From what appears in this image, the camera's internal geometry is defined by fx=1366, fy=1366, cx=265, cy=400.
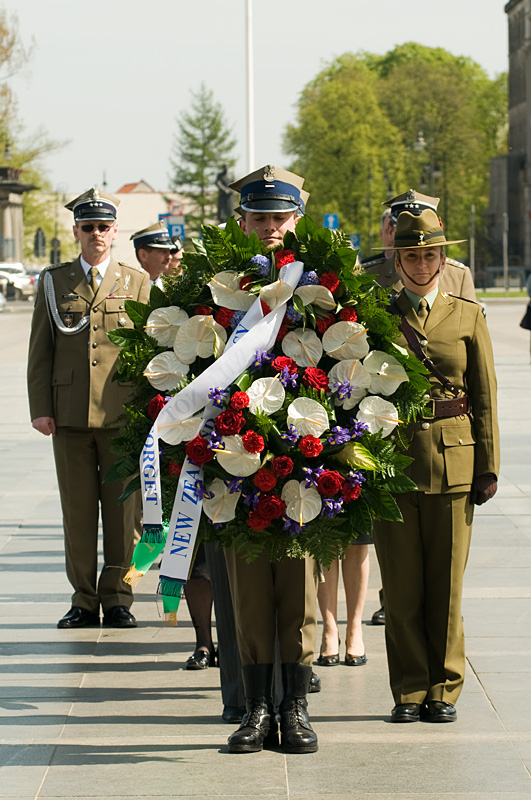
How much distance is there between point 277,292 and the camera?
5.07 m

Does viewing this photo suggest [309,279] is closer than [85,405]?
Yes

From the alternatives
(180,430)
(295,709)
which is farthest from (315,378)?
(295,709)

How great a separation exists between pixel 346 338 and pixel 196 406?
612mm

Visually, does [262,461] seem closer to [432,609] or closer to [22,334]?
[432,609]

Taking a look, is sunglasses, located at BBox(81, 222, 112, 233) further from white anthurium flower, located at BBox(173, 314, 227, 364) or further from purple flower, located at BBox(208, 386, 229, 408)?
purple flower, located at BBox(208, 386, 229, 408)

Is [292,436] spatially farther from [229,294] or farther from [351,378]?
[229,294]

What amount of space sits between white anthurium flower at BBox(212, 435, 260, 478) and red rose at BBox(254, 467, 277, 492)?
26 millimetres

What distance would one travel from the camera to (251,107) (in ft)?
116

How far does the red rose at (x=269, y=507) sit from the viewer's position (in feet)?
16.2

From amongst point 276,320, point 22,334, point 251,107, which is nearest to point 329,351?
point 276,320

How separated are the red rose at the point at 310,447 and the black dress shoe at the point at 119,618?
2.86 metres

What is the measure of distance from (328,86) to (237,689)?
76.5 meters

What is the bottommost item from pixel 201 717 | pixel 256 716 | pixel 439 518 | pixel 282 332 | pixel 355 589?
pixel 201 717

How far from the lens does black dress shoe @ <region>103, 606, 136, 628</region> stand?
744cm
